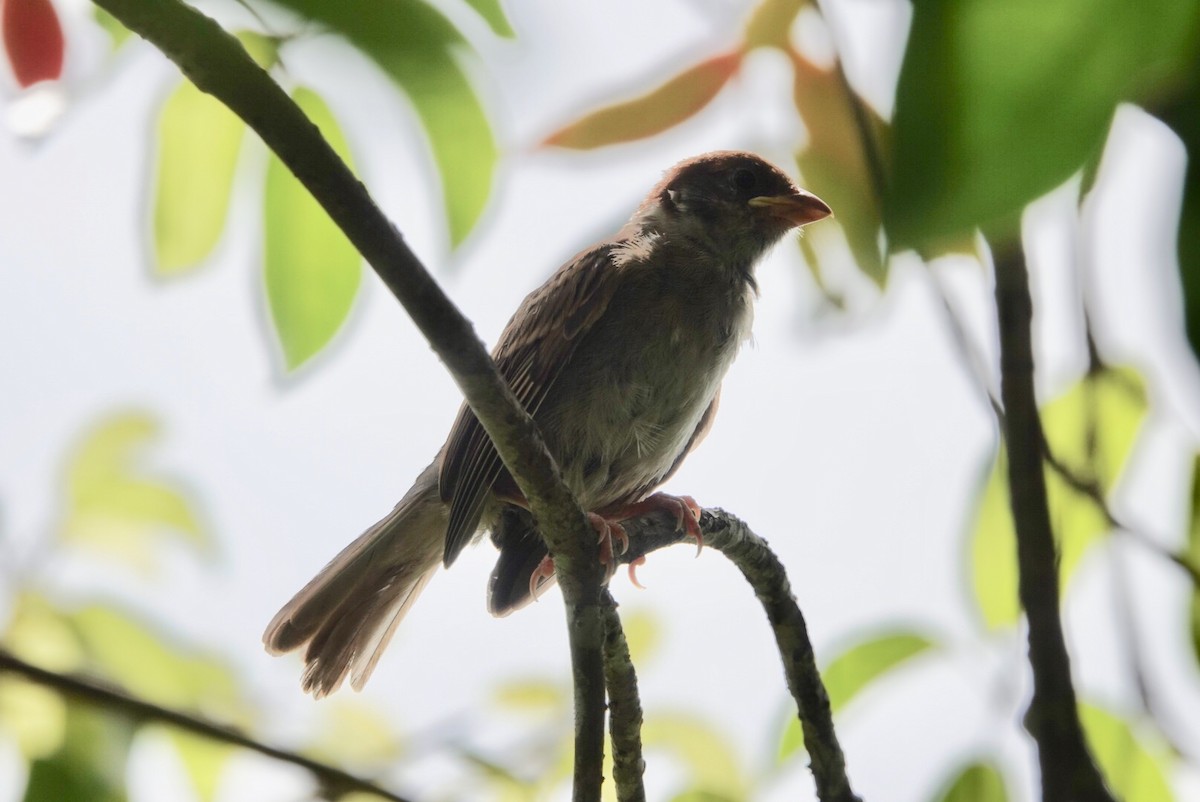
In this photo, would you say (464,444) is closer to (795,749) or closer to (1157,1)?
(795,749)

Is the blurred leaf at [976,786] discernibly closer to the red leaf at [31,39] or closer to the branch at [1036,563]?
the branch at [1036,563]

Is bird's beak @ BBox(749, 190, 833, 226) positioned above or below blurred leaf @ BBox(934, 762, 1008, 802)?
above

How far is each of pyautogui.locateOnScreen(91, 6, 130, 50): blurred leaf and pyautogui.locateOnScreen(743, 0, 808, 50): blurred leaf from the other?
84cm

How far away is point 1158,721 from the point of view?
160cm

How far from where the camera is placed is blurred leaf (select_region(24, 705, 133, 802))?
1.55m

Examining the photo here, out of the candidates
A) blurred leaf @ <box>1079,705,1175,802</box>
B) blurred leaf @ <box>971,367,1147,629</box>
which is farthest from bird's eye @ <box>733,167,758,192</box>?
blurred leaf @ <box>1079,705,1175,802</box>

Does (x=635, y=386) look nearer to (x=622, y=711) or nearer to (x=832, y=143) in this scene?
(x=622, y=711)

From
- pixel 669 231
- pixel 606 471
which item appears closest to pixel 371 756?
pixel 606 471

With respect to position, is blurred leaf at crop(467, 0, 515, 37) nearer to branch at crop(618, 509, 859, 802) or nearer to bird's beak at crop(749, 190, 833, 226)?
branch at crop(618, 509, 859, 802)

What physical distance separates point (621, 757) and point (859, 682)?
0.71 meters

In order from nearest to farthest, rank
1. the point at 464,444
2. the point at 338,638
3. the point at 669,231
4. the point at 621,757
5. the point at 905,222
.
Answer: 1. the point at 905,222
2. the point at 621,757
3. the point at 464,444
4. the point at 338,638
5. the point at 669,231

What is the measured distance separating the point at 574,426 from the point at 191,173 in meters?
2.16

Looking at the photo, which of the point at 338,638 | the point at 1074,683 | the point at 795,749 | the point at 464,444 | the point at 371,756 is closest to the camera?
the point at 1074,683

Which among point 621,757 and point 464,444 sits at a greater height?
point 464,444
